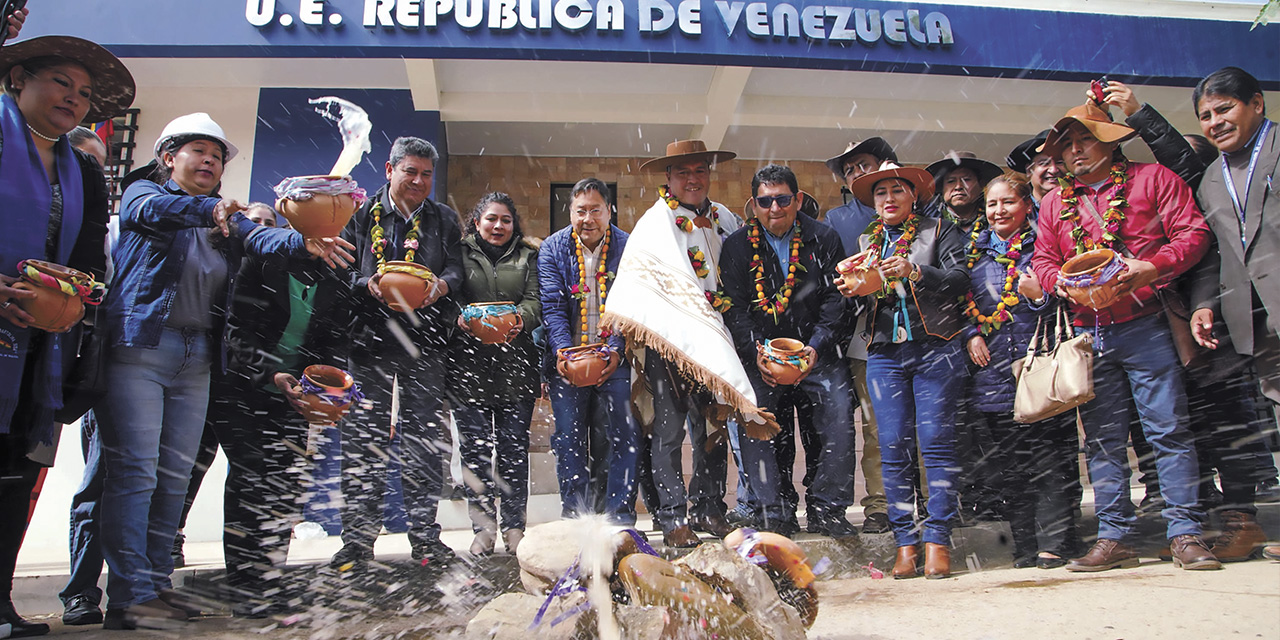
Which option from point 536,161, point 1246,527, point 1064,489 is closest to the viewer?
point 1246,527

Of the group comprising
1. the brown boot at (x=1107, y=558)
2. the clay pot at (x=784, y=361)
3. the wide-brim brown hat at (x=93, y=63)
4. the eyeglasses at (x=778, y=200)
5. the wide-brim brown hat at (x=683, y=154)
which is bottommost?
the brown boot at (x=1107, y=558)

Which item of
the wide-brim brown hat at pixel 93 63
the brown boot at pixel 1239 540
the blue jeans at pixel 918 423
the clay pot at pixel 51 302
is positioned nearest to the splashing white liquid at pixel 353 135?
the wide-brim brown hat at pixel 93 63

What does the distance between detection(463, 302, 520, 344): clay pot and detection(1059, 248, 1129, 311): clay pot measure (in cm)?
253

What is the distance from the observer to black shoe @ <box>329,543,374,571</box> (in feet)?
11.1

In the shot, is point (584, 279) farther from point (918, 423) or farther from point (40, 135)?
point (40, 135)

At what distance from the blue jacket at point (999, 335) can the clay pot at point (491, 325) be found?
2.29 meters

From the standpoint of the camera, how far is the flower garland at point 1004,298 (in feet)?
12.7

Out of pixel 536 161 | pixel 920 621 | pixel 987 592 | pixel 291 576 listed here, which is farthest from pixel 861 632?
pixel 536 161

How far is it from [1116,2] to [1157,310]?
17.7 feet

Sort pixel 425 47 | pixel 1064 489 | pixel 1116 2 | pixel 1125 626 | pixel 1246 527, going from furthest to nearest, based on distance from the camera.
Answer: pixel 1116 2, pixel 425 47, pixel 1064 489, pixel 1246 527, pixel 1125 626

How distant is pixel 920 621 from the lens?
2.65m

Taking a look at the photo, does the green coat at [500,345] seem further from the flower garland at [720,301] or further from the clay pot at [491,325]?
the flower garland at [720,301]

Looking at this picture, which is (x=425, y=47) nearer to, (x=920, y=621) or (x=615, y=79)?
(x=615, y=79)

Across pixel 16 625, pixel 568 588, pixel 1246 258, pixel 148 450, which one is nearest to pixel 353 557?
pixel 148 450
